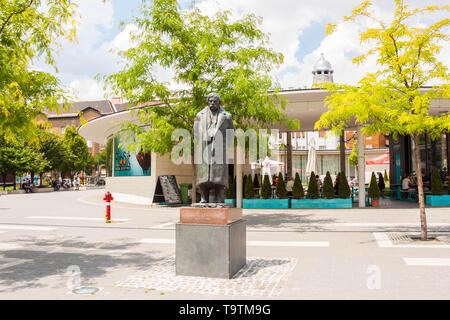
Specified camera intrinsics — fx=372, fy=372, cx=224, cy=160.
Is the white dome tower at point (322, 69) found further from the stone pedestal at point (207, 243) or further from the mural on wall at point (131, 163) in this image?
the stone pedestal at point (207, 243)

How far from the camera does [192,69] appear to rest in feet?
41.1

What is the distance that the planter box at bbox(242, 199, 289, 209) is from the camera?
17.6m

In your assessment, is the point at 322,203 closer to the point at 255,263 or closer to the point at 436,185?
the point at 436,185

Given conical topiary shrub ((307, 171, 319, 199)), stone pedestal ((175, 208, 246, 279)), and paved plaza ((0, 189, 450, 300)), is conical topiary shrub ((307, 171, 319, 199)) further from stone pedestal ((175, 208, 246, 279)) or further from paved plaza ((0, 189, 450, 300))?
stone pedestal ((175, 208, 246, 279))

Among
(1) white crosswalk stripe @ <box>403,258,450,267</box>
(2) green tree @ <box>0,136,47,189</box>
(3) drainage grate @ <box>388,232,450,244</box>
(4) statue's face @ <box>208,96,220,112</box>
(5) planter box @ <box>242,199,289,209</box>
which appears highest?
(2) green tree @ <box>0,136,47,189</box>

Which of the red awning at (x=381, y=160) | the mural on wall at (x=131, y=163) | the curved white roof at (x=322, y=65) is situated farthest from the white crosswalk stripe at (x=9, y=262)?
the curved white roof at (x=322, y=65)

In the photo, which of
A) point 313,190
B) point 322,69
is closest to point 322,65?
point 322,69

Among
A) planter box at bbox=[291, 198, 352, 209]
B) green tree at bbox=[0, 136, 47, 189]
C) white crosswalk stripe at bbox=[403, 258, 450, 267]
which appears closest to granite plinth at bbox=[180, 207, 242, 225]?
white crosswalk stripe at bbox=[403, 258, 450, 267]

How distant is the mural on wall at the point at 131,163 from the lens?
2125 centimetres

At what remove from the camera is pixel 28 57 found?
7.61 metres

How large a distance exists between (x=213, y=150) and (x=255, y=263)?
2281 mm

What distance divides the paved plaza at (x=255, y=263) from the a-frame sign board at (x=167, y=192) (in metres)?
7.00

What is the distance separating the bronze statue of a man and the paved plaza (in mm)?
1515
